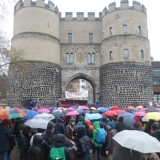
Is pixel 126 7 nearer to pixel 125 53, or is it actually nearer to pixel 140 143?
pixel 125 53

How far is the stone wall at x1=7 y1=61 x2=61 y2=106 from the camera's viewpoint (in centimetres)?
2428

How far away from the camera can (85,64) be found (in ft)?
93.4

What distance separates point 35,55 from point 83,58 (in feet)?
20.6

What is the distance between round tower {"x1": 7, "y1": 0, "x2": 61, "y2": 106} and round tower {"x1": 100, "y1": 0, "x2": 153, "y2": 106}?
18.9 feet

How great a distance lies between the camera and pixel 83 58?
93.9 feet

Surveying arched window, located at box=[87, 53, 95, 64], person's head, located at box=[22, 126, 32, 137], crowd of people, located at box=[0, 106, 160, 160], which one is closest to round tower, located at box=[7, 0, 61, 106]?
arched window, located at box=[87, 53, 95, 64]

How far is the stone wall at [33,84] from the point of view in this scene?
24281 mm

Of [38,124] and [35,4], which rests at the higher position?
[35,4]

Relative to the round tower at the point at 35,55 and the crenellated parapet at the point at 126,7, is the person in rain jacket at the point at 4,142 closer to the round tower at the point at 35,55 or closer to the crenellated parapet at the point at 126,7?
the round tower at the point at 35,55

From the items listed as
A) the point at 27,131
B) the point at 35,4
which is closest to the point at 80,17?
the point at 35,4

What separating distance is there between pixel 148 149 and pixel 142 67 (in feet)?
75.5

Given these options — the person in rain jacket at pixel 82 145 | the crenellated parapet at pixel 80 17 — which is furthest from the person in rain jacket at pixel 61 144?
the crenellated parapet at pixel 80 17

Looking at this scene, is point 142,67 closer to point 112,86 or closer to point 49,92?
point 112,86

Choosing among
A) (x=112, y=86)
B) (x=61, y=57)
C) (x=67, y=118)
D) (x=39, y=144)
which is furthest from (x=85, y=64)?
(x=39, y=144)
